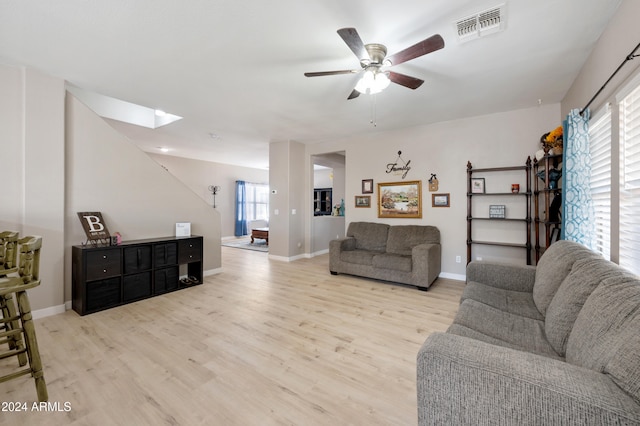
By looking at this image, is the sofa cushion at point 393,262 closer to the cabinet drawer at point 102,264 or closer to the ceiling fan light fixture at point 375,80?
the ceiling fan light fixture at point 375,80

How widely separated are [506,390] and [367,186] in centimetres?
451

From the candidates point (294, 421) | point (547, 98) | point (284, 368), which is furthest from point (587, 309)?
point (547, 98)

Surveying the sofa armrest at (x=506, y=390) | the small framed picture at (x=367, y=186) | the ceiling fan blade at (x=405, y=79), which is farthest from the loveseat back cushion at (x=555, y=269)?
the small framed picture at (x=367, y=186)

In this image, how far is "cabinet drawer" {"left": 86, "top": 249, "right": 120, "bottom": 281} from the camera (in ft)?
9.84

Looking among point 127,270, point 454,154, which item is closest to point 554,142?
point 454,154

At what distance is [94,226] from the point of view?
3.23 m

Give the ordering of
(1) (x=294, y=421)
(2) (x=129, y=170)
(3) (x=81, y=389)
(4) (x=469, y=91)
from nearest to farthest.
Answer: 1. (1) (x=294, y=421)
2. (3) (x=81, y=389)
3. (4) (x=469, y=91)
4. (2) (x=129, y=170)

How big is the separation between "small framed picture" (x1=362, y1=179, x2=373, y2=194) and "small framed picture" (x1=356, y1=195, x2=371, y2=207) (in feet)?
0.33

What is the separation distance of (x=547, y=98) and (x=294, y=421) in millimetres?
4618

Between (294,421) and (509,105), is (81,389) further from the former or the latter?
(509,105)

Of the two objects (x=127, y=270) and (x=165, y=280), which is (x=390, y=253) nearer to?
(x=165, y=280)

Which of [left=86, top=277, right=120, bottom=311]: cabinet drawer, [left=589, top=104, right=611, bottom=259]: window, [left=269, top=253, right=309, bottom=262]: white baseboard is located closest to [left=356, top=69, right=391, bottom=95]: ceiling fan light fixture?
[left=589, top=104, right=611, bottom=259]: window

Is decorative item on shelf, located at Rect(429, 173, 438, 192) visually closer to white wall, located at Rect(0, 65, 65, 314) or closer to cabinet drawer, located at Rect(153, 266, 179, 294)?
cabinet drawer, located at Rect(153, 266, 179, 294)

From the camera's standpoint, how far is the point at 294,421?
1.53 m
